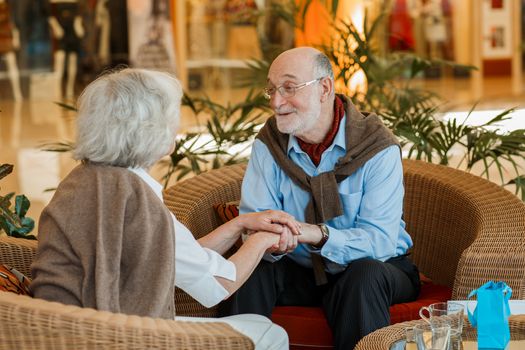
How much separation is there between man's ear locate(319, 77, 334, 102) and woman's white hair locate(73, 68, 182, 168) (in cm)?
107

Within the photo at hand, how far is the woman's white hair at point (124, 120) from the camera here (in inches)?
99.2

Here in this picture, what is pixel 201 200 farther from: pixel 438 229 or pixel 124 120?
pixel 124 120

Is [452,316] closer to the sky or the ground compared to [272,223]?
closer to the ground

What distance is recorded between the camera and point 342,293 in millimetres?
3260

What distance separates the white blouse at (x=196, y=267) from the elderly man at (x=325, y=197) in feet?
1.78

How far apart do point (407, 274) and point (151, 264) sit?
4.35 feet

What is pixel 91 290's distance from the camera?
2.43m

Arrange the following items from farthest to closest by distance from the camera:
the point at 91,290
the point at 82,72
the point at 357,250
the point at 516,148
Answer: the point at 82,72, the point at 516,148, the point at 357,250, the point at 91,290

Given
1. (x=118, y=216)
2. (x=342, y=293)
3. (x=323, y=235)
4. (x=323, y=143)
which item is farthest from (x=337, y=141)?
(x=118, y=216)

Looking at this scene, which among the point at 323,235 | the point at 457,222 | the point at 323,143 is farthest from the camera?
the point at 457,222

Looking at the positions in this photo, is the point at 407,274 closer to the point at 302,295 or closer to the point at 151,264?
the point at 302,295

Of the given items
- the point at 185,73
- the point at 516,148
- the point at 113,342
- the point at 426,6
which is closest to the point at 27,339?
the point at 113,342

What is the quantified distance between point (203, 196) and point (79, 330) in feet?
5.49

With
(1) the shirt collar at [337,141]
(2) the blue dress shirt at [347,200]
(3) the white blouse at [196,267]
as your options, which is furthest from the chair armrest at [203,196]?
(3) the white blouse at [196,267]
